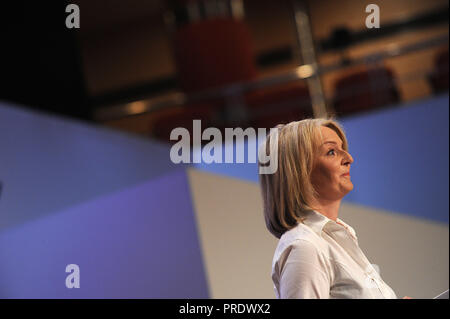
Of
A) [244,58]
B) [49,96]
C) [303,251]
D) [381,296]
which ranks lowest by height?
[381,296]

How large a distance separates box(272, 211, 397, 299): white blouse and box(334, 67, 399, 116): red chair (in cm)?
258

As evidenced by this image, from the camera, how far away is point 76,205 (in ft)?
9.95

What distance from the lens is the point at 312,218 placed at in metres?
1.50

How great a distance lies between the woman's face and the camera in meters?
1.53

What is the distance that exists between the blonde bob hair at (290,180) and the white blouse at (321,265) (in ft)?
0.09

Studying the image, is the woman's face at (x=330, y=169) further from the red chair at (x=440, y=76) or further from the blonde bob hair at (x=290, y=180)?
the red chair at (x=440, y=76)

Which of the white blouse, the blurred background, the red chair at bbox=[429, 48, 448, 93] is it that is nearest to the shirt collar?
the white blouse

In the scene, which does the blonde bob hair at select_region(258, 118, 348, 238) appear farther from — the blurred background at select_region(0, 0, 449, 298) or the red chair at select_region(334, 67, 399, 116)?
the red chair at select_region(334, 67, 399, 116)

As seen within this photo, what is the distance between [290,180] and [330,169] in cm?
10

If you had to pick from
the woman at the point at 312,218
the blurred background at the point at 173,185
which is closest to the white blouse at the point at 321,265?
the woman at the point at 312,218

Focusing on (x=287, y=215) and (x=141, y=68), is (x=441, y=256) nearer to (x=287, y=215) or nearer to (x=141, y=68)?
(x=287, y=215)

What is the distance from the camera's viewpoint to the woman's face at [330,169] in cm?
153
